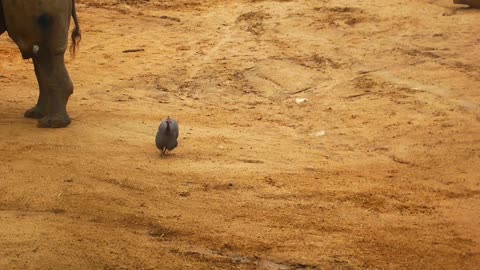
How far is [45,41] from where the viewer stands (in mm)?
7660

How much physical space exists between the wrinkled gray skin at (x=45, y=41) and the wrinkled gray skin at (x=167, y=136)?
1.47m

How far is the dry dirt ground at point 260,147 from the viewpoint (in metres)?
5.21

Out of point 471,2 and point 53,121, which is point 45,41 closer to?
point 53,121

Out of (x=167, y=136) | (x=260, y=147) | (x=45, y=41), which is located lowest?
(x=260, y=147)

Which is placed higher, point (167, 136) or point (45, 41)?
point (45, 41)

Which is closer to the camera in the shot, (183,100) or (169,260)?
(169,260)

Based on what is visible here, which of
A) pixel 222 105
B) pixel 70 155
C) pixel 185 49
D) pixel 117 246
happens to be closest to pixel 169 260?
pixel 117 246

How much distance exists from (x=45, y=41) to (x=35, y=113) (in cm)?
87

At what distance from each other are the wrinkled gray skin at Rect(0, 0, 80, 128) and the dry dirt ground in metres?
0.27

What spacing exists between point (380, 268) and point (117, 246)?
5.42 ft

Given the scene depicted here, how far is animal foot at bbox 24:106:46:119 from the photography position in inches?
320

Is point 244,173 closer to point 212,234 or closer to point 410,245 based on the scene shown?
point 212,234

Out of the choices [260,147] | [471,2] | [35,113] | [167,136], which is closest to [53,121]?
[35,113]

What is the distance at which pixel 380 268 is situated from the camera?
498 centimetres
